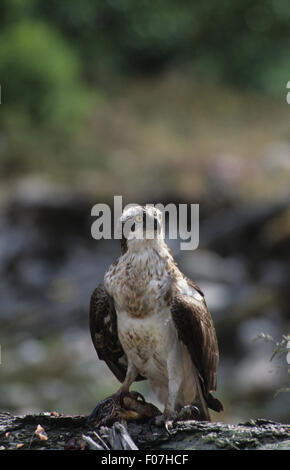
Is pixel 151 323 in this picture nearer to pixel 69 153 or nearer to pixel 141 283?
pixel 141 283

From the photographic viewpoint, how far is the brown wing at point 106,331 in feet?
16.1

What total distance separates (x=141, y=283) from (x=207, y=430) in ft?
2.99

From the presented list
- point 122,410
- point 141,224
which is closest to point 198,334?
point 122,410

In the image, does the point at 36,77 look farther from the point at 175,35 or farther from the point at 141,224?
the point at 141,224

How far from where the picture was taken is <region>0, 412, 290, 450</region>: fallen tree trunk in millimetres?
4199

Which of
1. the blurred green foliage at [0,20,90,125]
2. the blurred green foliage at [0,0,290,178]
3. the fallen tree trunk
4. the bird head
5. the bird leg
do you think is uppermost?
the blurred green foliage at [0,0,290,178]

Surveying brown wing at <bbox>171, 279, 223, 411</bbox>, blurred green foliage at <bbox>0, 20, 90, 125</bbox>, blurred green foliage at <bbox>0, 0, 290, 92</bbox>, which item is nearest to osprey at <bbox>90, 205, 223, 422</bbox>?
brown wing at <bbox>171, 279, 223, 411</bbox>

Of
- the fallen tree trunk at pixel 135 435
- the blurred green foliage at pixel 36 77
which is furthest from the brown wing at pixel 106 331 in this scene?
the blurred green foliage at pixel 36 77

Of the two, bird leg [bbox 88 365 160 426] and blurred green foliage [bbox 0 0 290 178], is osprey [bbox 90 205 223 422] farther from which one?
blurred green foliage [bbox 0 0 290 178]

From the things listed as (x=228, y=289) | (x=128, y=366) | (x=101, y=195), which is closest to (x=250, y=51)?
(x=101, y=195)

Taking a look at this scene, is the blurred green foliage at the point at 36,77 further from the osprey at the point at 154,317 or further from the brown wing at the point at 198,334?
the brown wing at the point at 198,334

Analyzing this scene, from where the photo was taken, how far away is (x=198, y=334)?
469 cm
